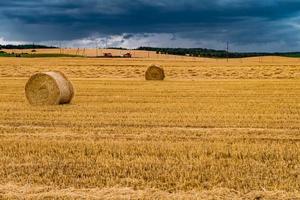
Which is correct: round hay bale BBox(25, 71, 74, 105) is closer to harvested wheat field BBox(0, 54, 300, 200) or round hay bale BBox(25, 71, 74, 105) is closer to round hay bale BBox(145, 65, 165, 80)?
harvested wheat field BBox(0, 54, 300, 200)

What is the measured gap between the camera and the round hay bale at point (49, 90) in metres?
19.3

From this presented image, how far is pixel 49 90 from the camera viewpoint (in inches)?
766

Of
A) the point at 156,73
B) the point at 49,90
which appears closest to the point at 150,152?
the point at 49,90

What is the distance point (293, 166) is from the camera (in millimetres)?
8797

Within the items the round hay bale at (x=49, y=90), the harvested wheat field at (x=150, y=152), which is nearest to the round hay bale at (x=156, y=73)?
the round hay bale at (x=49, y=90)

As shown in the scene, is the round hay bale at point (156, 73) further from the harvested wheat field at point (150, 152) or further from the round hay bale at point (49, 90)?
the harvested wheat field at point (150, 152)

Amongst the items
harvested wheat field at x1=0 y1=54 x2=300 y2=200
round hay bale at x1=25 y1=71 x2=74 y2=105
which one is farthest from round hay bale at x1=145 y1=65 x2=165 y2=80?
harvested wheat field at x1=0 y1=54 x2=300 y2=200

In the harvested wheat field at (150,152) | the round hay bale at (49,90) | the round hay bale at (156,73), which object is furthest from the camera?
the round hay bale at (156,73)

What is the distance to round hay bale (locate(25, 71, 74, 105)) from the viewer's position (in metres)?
19.3

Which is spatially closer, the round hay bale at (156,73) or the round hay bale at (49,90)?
the round hay bale at (49,90)

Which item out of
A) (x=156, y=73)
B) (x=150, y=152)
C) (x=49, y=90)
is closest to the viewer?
(x=150, y=152)

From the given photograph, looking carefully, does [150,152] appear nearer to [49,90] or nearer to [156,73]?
[49,90]

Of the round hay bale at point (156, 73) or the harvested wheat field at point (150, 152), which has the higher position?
the round hay bale at point (156, 73)

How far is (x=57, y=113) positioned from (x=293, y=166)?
9.15 metres
